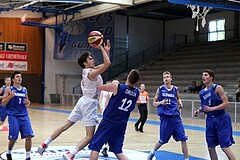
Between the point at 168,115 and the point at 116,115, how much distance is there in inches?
80.1

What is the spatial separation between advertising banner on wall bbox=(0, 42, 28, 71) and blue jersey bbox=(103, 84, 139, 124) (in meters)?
23.0

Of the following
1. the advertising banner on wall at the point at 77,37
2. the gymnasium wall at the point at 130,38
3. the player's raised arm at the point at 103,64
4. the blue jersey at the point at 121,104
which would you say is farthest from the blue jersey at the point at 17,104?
the gymnasium wall at the point at 130,38

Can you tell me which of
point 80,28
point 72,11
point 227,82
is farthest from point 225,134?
point 80,28

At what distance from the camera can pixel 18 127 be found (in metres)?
6.94

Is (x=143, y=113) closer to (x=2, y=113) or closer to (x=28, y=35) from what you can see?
(x=2, y=113)

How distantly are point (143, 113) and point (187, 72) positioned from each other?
1420 centimetres

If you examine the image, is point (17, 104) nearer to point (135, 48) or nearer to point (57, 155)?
point (57, 155)

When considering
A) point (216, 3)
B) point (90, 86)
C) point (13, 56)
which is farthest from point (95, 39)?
point (13, 56)

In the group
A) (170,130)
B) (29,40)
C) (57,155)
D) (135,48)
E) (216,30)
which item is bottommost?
(57,155)

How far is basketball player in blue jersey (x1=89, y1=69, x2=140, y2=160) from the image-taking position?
5.82m

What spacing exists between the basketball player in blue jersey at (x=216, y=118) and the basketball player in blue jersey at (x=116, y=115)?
141cm

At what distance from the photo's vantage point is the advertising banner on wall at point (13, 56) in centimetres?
2764

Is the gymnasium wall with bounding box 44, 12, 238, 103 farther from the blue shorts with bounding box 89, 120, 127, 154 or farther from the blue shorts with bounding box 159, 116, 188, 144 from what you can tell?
the blue shorts with bounding box 89, 120, 127, 154

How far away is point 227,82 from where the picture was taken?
22578 mm
